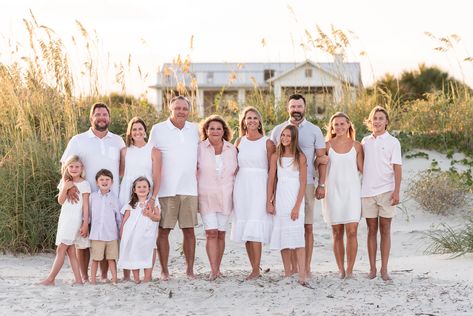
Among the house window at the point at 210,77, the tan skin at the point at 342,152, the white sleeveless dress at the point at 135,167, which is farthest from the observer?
the house window at the point at 210,77

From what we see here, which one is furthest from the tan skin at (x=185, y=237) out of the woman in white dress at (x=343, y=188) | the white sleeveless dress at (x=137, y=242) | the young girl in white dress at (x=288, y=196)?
the woman in white dress at (x=343, y=188)

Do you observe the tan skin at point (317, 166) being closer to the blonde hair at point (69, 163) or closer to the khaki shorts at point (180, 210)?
the khaki shorts at point (180, 210)

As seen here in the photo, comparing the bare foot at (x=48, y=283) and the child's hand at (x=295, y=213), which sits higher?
the child's hand at (x=295, y=213)

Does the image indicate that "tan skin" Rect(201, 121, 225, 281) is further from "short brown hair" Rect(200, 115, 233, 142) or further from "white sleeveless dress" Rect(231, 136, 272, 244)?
"white sleeveless dress" Rect(231, 136, 272, 244)

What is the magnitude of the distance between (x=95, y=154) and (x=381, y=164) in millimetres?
2683

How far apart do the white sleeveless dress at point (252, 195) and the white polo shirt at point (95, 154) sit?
1149 mm

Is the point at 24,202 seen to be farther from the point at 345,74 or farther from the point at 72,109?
the point at 345,74

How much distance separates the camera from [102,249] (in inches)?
294

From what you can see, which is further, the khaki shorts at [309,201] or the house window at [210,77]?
the house window at [210,77]

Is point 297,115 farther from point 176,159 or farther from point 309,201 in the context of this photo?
point 176,159

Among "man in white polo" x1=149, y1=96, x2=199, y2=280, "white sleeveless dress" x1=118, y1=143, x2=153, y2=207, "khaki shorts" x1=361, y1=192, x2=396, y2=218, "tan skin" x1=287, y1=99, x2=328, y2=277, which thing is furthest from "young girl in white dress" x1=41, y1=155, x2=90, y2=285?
"khaki shorts" x1=361, y1=192, x2=396, y2=218

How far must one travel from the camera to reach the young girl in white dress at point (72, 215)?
7.42 metres

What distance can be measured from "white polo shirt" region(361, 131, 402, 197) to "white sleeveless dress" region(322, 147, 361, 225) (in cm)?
12

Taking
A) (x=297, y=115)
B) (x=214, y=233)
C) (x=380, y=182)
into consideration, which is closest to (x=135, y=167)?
(x=214, y=233)
